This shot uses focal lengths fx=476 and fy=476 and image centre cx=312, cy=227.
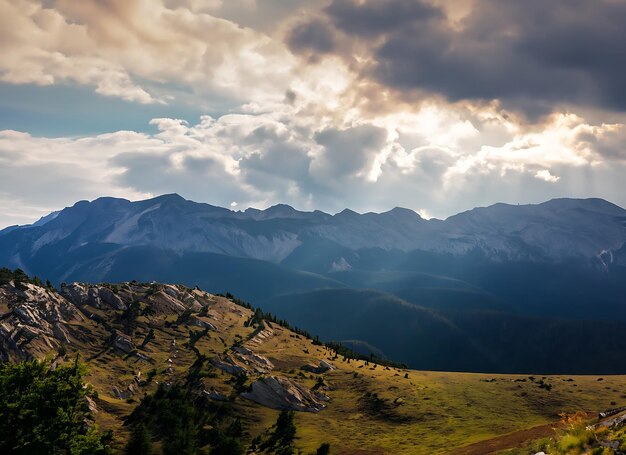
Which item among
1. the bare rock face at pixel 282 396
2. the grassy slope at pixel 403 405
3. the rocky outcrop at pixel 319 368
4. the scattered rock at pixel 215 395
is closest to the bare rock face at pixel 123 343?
the grassy slope at pixel 403 405

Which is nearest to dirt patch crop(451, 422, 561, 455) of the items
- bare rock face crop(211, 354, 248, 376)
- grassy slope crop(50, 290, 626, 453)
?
grassy slope crop(50, 290, 626, 453)

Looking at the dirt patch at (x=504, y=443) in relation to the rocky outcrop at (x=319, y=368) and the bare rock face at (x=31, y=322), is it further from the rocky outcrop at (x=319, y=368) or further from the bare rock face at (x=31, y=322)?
the bare rock face at (x=31, y=322)

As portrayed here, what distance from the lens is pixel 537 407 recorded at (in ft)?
421

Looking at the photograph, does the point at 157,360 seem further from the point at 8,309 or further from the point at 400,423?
the point at 400,423

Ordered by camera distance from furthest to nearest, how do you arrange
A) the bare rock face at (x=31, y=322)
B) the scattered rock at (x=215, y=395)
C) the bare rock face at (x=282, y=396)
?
the bare rock face at (x=31, y=322) < the bare rock face at (x=282, y=396) < the scattered rock at (x=215, y=395)

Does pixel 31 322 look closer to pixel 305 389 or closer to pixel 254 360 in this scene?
pixel 254 360

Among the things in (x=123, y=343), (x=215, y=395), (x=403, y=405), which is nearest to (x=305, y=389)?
(x=215, y=395)

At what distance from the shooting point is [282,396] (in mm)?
150500

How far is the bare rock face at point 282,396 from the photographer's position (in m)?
148

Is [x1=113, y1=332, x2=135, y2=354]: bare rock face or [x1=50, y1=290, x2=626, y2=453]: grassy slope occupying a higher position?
[x1=113, y1=332, x2=135, y2=354]: bare rock face

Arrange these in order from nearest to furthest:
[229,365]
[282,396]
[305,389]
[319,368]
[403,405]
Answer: [403,405] → [282,396] → [305,389] → [229,365] → [319,368]

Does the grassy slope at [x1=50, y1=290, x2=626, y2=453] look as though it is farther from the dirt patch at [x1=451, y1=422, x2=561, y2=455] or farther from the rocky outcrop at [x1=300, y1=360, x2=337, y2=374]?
the dirt patch at [x1=451, y1=422, x2=561, y2=455]

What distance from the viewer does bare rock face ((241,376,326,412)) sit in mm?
148375

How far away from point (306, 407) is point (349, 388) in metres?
26.4
